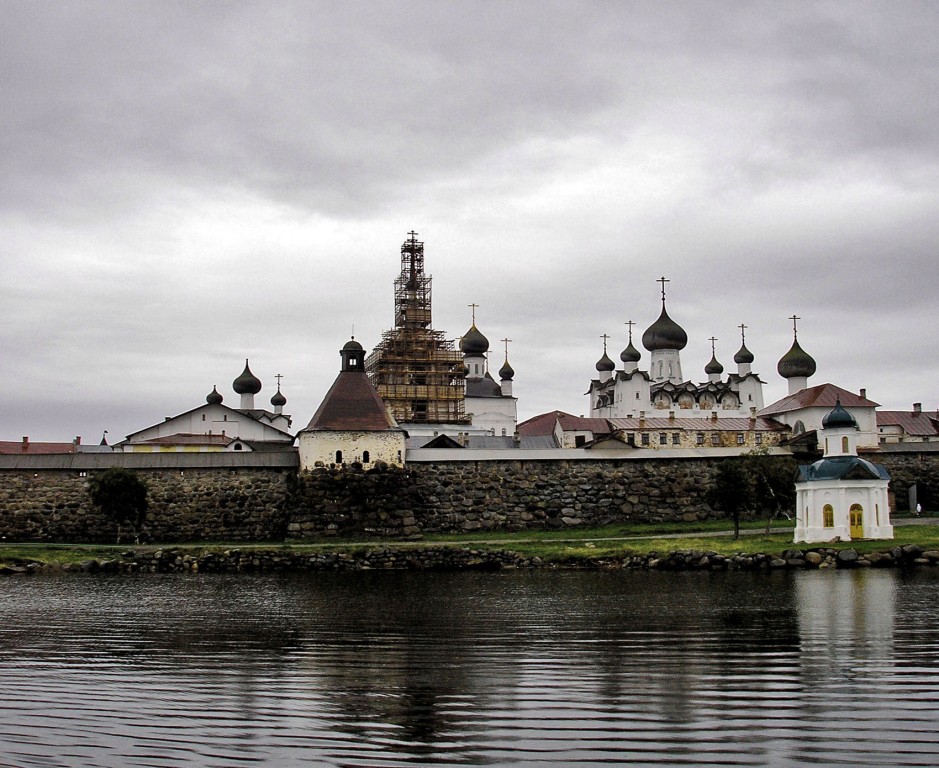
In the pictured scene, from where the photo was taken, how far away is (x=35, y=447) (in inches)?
2035

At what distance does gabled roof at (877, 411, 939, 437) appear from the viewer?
4941cm

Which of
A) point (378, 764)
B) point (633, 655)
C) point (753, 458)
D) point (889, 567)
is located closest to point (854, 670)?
point (633, 655)

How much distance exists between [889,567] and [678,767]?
1956cm

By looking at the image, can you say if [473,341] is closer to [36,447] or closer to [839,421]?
[36,447]

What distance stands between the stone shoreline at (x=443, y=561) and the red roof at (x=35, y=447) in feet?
73.9

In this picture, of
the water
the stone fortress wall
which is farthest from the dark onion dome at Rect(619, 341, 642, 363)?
the water

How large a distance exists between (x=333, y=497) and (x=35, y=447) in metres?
24.4

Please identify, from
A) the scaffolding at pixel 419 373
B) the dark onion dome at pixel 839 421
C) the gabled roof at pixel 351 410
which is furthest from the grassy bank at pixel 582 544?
the scaffolding at pixel 419 373

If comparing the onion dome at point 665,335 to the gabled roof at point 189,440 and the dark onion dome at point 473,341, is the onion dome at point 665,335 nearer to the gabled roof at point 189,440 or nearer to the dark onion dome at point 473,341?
the dark onion dome at point 473,341

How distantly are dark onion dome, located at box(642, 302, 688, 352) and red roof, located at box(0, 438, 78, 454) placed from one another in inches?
1096

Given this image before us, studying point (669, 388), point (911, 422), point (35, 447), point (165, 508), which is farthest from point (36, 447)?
point (911, 422)

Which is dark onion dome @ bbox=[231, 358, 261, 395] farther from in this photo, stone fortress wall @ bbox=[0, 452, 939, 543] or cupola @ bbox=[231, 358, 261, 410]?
stone fortress wall @ bbox=[0, 452, 939, 543]

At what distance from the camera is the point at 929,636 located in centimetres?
1263

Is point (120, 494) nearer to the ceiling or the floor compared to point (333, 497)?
nearer to the ceiling
